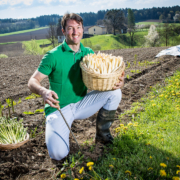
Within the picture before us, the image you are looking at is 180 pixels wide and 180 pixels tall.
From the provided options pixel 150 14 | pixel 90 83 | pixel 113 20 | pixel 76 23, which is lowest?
pixel 90 83

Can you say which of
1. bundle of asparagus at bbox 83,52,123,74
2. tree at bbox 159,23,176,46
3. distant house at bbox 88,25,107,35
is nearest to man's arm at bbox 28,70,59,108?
bundle of asparagus at bbox 83,52,123,74

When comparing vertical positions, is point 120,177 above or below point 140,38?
below

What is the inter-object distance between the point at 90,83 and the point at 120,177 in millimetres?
1085

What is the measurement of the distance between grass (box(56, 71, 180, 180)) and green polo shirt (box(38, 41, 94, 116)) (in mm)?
772

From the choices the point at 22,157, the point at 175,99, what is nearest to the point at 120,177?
the point at 22,157

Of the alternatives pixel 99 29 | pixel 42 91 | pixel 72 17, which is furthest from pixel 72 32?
pixel 99 29

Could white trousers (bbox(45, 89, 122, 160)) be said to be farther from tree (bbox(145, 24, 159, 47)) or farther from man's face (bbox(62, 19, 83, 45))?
tree (bbox(145, 24, 159, 47))

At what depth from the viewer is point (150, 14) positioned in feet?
344

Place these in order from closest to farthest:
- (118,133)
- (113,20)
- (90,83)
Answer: (90,83) < (118,133) < (113,20)

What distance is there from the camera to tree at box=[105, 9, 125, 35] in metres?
49.3

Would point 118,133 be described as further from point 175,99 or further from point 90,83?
point 175,99

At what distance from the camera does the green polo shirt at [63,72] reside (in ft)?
7.13

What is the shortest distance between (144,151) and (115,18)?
53.0 meters

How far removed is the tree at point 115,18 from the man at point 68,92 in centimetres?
5158
